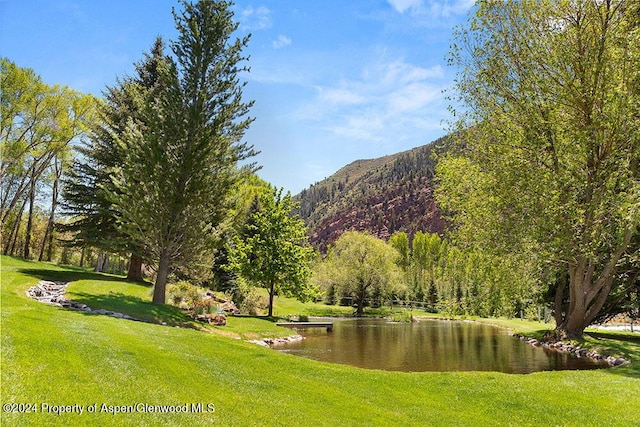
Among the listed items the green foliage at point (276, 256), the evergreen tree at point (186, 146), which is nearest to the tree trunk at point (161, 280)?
the evergreen tree at point (186, 146)

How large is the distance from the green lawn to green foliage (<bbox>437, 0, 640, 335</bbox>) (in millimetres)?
7263

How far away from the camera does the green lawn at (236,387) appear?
281 inches

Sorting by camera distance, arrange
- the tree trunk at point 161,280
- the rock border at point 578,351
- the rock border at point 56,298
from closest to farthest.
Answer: the rock border at point 56,298 → the rock border at point 578,351 → the tree trunk at point 161,280

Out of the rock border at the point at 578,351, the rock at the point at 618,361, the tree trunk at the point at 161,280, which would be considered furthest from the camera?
the tree trunk at the point at 161,280

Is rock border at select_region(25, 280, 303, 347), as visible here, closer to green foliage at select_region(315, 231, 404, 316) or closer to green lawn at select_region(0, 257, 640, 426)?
green lawn at select_region(0, 257, 640, 426)

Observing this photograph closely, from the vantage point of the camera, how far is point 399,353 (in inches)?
929

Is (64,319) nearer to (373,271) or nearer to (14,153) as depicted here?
(14,153)

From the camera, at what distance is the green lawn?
7137 mm

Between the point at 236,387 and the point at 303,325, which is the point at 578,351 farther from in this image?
the point at 236,387

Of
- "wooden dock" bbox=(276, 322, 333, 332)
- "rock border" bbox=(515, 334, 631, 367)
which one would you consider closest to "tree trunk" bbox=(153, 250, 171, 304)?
"wooden dock" bbox=(276, 322, 333, 332)

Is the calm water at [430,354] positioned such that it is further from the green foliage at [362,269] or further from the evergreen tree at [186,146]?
the green foliage at [362,269]

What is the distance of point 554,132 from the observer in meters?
22.2

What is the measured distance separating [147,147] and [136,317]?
950 cm

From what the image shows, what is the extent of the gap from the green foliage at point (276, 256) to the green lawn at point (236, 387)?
726 inches
